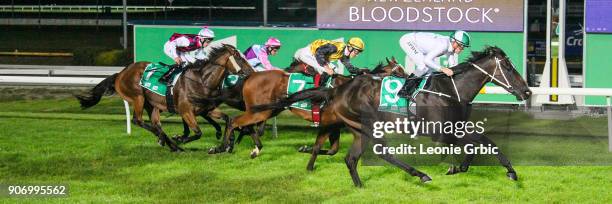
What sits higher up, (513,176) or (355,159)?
(355,159)

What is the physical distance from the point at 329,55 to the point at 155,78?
1980 millimetres

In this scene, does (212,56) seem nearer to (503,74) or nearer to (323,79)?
(323,79)

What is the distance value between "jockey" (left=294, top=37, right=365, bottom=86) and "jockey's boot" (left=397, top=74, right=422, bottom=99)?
3.94 feet

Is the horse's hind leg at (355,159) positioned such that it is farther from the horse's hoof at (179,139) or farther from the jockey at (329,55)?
the horse's hoof at (179,139)

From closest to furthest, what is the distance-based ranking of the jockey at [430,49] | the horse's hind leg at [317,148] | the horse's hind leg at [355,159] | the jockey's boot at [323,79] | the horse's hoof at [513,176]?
1. the horse's hind leg at [355,159]
2. the horse's hoof at [513,176]
3. the jockey at [430,49]
4. the horse's hind leg at [317,148]
5. the jockey's boot at [323,79]

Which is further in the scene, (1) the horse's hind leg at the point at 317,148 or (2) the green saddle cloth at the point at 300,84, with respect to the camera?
(2) the green saddle cloth at the point at 300,84

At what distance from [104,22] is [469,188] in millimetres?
27382

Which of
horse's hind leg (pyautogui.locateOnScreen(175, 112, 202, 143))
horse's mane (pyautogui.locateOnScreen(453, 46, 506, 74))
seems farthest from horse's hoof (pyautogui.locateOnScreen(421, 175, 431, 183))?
horse's hind leg (pyautogui.locateOnScreen(175, 112, 202, 143))

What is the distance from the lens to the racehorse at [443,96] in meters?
9.04

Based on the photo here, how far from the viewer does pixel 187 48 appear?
11852mm

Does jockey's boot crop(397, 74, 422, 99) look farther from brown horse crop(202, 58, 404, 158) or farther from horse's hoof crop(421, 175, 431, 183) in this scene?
brown horse crop(202, 58, 404, 158)

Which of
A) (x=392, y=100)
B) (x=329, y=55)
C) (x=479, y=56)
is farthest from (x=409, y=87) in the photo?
(x=329, y=55)

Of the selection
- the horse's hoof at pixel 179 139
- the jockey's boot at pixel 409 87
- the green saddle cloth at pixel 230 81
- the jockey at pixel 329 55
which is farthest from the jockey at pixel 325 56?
the horse's hoof at pixel 179 139

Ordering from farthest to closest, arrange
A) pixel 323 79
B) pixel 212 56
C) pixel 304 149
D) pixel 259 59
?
1. pixel 259 59
2. pixel 212 56
3. pixel 304 149
4. pixel 323 79
